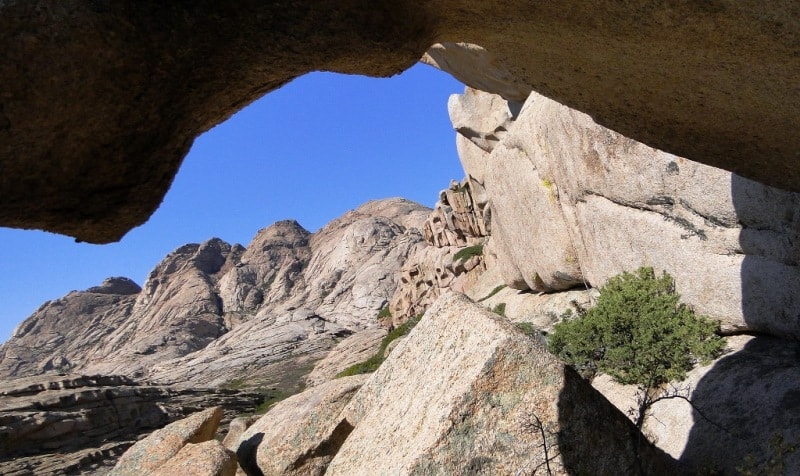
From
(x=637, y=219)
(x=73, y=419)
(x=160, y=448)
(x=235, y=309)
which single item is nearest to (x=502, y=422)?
(x=160, y=448)

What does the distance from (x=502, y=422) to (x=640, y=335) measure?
6366 millimetres

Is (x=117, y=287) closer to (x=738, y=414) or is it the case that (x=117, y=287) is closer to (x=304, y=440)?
(x=304, y=440)

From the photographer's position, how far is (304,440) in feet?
34.0

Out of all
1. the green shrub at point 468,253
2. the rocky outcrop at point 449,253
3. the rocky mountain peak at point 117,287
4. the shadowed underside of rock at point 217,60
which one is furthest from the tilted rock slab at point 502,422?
the rocky mountain peak at point 117,287

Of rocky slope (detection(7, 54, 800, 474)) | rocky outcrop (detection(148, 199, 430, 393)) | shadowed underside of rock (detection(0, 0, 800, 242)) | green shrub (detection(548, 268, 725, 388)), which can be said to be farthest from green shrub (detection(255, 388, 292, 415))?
shadowed underside of rock (detection(0, 0, 800, 242))

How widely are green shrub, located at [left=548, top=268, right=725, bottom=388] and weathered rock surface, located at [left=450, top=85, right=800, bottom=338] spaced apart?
18.3 inches

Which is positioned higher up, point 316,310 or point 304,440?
point 316,310

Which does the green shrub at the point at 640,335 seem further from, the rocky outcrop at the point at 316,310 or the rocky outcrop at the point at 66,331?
the rocky outcrop at the point at 66,331

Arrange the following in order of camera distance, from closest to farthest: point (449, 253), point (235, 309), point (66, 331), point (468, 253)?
point (468, 253) → point (449, 253) → point (235, 309) → point (66, 331)

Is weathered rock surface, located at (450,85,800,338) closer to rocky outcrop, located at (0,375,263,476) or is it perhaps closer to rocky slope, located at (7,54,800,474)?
rocky slope, located at (7,54,800,474)

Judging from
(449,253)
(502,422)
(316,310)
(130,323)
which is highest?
(130,323)

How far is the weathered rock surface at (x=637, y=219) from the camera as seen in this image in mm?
9758

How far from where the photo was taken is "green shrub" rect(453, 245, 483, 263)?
1676 inches

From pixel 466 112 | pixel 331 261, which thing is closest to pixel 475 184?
pixel 466 112
